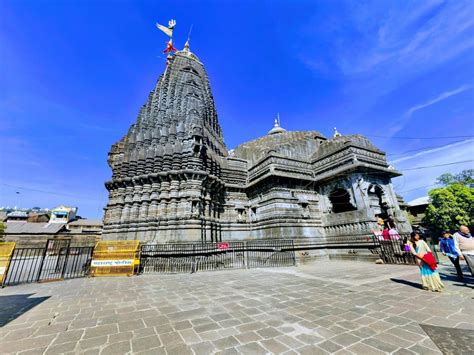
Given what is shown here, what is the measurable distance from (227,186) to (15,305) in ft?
42.2

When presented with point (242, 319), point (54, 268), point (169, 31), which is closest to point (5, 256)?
point (54, 268)

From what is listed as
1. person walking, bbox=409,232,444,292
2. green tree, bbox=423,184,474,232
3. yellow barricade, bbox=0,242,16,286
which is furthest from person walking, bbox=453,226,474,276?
green tree, bbox=423,184,474,232

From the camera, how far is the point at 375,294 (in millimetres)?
5148

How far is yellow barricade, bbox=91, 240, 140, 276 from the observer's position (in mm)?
9531

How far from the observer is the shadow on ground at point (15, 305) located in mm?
4314

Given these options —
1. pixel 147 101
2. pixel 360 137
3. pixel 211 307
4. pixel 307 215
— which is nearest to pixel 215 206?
pixel 307 215

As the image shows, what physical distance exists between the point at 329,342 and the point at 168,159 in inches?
576

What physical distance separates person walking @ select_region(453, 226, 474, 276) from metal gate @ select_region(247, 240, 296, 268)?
679 cm

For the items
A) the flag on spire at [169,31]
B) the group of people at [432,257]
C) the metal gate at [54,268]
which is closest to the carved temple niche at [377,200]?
the group of people at [432,257]

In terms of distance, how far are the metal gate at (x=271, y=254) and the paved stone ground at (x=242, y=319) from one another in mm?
5028

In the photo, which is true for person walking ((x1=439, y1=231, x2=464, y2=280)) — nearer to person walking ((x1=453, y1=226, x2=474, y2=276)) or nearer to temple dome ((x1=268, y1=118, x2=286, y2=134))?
person walking ((x1=453, y1=226, x2=474, y2=276))

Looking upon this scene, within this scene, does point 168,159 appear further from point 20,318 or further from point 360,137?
point 360,137

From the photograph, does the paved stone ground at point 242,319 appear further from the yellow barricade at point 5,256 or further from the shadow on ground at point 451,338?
the yellow barricade at point 5,256

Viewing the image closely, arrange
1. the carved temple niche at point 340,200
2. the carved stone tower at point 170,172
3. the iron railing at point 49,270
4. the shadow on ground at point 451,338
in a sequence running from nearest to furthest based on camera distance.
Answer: the shadow on ground at point 451,338 < the iron railing at point 49,270 < the carved stone tower at point 170,172 < the carved temple niche at point 340,200
